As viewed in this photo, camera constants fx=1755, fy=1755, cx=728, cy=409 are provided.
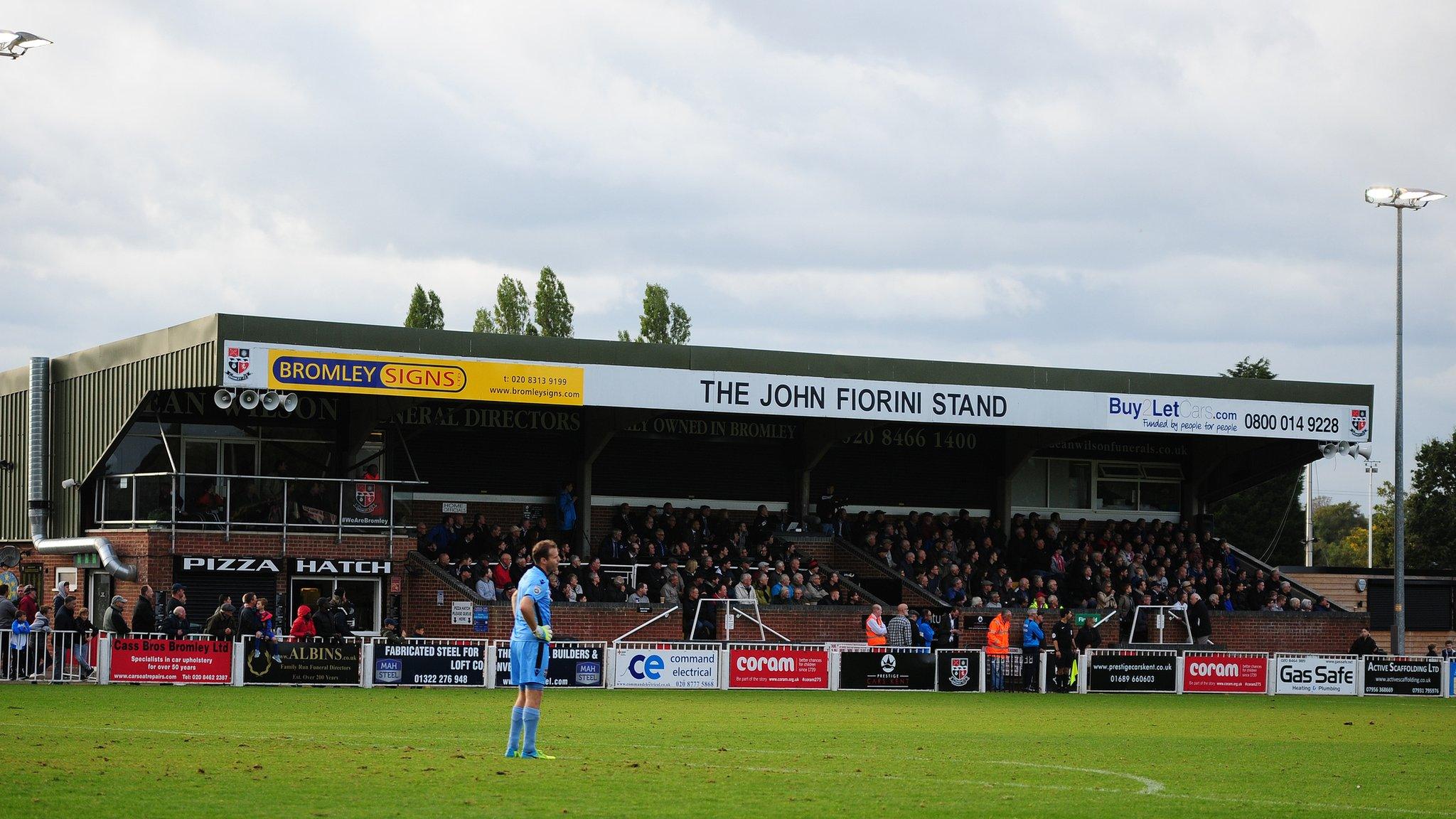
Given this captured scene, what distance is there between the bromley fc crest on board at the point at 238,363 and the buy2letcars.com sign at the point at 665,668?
29.6 feet

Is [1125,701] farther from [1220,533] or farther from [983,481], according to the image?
[1220,533]

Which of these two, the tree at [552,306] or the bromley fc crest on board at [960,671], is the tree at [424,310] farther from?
the bromley fc crest on board at [960,671]

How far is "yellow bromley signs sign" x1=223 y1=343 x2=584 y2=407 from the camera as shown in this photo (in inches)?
1259

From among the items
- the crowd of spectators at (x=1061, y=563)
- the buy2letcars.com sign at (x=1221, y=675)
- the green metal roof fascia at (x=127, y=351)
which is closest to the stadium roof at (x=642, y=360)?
the green metal roof fascia at (x=127, y=351)

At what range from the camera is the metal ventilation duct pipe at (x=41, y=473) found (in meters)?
34.0

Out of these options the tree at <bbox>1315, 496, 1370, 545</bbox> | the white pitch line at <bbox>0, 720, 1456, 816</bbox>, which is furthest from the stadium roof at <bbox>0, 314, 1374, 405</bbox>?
the tree at <bbox>1315, 496, 1370, 545</bbox>

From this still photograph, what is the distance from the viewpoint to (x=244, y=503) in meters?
32.7

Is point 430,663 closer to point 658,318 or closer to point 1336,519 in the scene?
point 658,318

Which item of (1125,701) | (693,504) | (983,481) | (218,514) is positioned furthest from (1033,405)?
(218,514)

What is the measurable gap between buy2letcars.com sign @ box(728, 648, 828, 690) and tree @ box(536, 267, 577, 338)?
148 feet

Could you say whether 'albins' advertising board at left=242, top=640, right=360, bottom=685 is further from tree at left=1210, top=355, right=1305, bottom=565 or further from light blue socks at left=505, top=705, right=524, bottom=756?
tree at left=1210, top=355, right=1305, bottom=565

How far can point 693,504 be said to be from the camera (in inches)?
1623

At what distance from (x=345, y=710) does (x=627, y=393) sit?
15.6 meters

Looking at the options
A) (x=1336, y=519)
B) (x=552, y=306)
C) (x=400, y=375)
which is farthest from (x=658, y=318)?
(x=1336, y=519)
